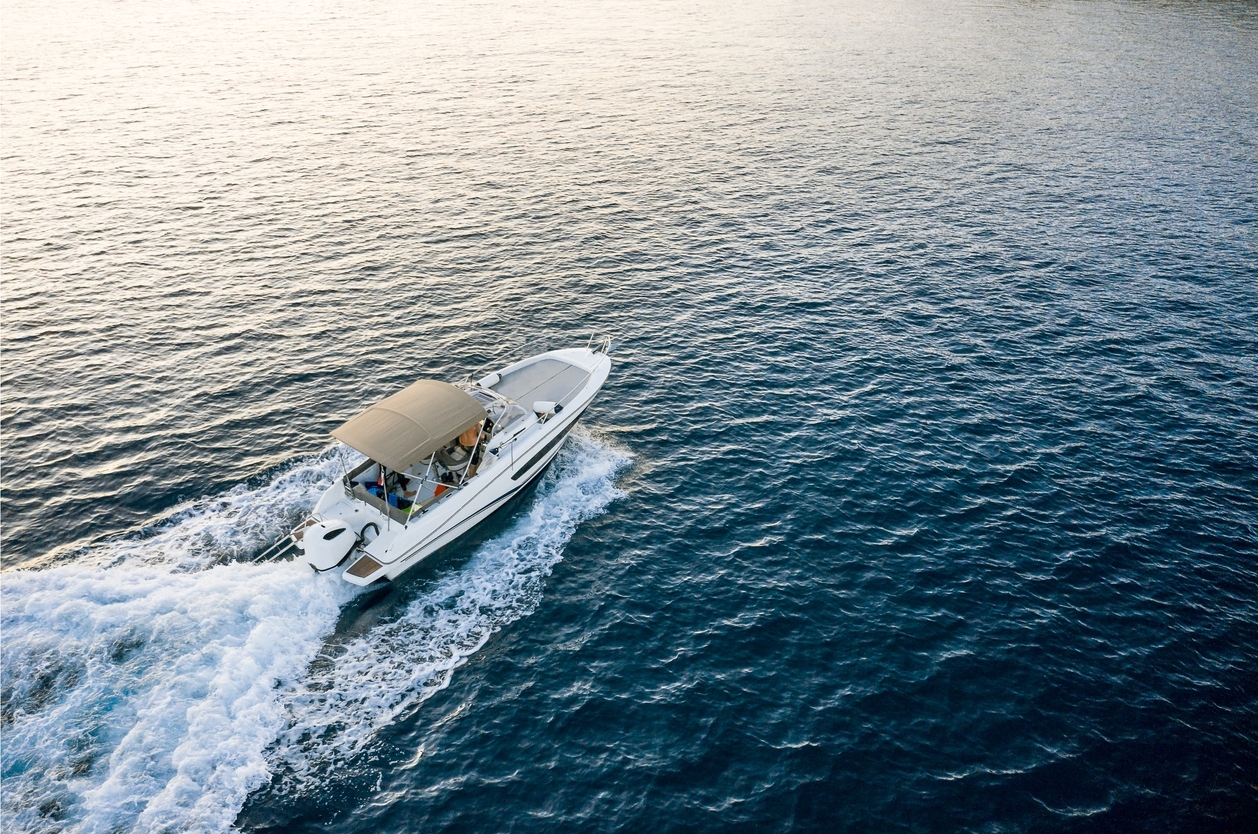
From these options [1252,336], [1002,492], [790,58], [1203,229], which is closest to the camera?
[1002,492]

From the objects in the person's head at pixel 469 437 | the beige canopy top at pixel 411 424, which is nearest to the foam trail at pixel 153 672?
the beige canopy top at pixel 411 424

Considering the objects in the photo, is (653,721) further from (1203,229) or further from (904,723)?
(1203,229)

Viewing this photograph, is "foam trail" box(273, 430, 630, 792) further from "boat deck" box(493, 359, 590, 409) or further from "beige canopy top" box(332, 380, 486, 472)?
"beige canopy top" box(332, 380, 486, 472)

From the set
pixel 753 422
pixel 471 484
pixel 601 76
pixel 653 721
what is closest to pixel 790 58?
pixel 601 76

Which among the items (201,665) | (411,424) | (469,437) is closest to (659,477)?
(469,437)

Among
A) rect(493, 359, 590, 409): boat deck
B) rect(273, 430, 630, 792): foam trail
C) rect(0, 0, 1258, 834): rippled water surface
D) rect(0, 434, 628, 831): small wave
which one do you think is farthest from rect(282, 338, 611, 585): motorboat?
rect(273, 430, 630, 792): foam trail

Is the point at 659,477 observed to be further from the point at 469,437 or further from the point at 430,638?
the point at 430,638
